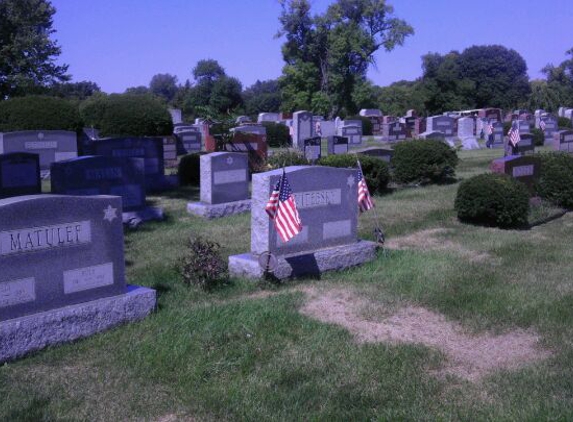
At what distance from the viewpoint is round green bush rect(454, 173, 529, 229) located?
10.9 m

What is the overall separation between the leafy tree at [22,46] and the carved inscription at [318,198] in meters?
30.8

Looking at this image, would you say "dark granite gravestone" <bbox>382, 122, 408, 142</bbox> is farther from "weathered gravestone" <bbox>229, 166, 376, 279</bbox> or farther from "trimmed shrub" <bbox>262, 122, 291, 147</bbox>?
"weathered gravestone" <bbox>229, 166, 376, 279</bbox>

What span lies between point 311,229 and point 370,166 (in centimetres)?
620

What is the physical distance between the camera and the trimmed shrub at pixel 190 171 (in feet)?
54.9

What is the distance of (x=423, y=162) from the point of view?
1552 cm

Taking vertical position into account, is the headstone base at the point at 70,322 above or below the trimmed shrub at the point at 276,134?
below

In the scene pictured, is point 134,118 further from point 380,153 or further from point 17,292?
point 17,292

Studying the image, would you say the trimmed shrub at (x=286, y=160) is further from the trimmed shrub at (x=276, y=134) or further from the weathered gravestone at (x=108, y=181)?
the trimmed shrub at (x=276, y=134)

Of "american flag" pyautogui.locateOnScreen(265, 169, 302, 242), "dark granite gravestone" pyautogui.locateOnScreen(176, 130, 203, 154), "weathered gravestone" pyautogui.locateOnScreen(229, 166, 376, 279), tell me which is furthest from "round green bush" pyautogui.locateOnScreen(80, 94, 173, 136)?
"american flag" pyautogui.locateOnScreen(265, 169, 302, 242)

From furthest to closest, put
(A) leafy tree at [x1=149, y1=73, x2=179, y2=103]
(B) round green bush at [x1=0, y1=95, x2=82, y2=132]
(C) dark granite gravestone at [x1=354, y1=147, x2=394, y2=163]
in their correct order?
(A) leafy tree at [x1=149, y1=73, x2=179, y2=103] → (B) round green bush at [x1=0, y1=95, x2=82, y2=132] → (C) dark granite gravestone at [x1=354, y1=147, x2=394, y2=163]

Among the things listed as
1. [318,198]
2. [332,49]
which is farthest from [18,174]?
[332,49]

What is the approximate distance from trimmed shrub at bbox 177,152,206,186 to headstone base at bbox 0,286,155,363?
10604mm

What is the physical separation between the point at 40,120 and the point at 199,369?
15774mm

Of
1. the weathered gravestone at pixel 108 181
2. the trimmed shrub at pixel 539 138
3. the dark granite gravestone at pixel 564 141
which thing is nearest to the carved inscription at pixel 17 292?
the weathered gravestone at pixel 108 181
